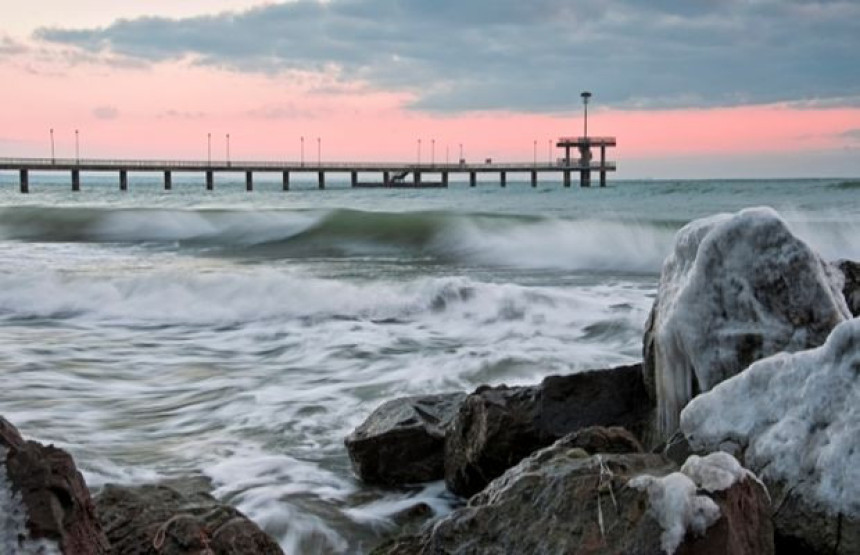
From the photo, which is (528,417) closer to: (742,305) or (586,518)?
(742,305)

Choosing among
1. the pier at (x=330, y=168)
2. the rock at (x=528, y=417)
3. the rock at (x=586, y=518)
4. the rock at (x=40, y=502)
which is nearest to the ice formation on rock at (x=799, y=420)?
the rock at (x=586, y=518)

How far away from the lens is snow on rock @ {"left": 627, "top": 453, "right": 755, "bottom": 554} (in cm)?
247

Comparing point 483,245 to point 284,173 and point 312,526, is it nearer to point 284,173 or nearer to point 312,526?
point 312,526

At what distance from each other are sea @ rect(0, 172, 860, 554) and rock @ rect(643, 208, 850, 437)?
1.29 m

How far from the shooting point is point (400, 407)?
5.32m

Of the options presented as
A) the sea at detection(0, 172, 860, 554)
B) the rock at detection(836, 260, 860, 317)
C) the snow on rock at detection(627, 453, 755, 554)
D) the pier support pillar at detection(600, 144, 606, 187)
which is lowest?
the sea at detection(0, 172, 860, 554)

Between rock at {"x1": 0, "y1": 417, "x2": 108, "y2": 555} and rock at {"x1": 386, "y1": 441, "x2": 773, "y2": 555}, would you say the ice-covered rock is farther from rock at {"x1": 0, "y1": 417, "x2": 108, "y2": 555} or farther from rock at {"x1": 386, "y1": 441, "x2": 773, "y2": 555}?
rock at {"x1": 0, "y1": 417, "x2": 108, "y2": 555}

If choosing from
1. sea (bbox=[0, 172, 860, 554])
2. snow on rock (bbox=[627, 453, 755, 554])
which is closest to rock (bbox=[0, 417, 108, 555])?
snow on rock (bbox=[627, 453, 755, 554])

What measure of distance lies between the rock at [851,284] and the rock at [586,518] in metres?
2.49

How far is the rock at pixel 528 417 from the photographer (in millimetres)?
4520

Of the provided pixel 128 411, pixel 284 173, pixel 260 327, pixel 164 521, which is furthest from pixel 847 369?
pixel 284 173

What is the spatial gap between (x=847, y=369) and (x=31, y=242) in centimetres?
2396

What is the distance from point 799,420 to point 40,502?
2.30 meters

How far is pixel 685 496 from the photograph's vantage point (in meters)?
2.53
